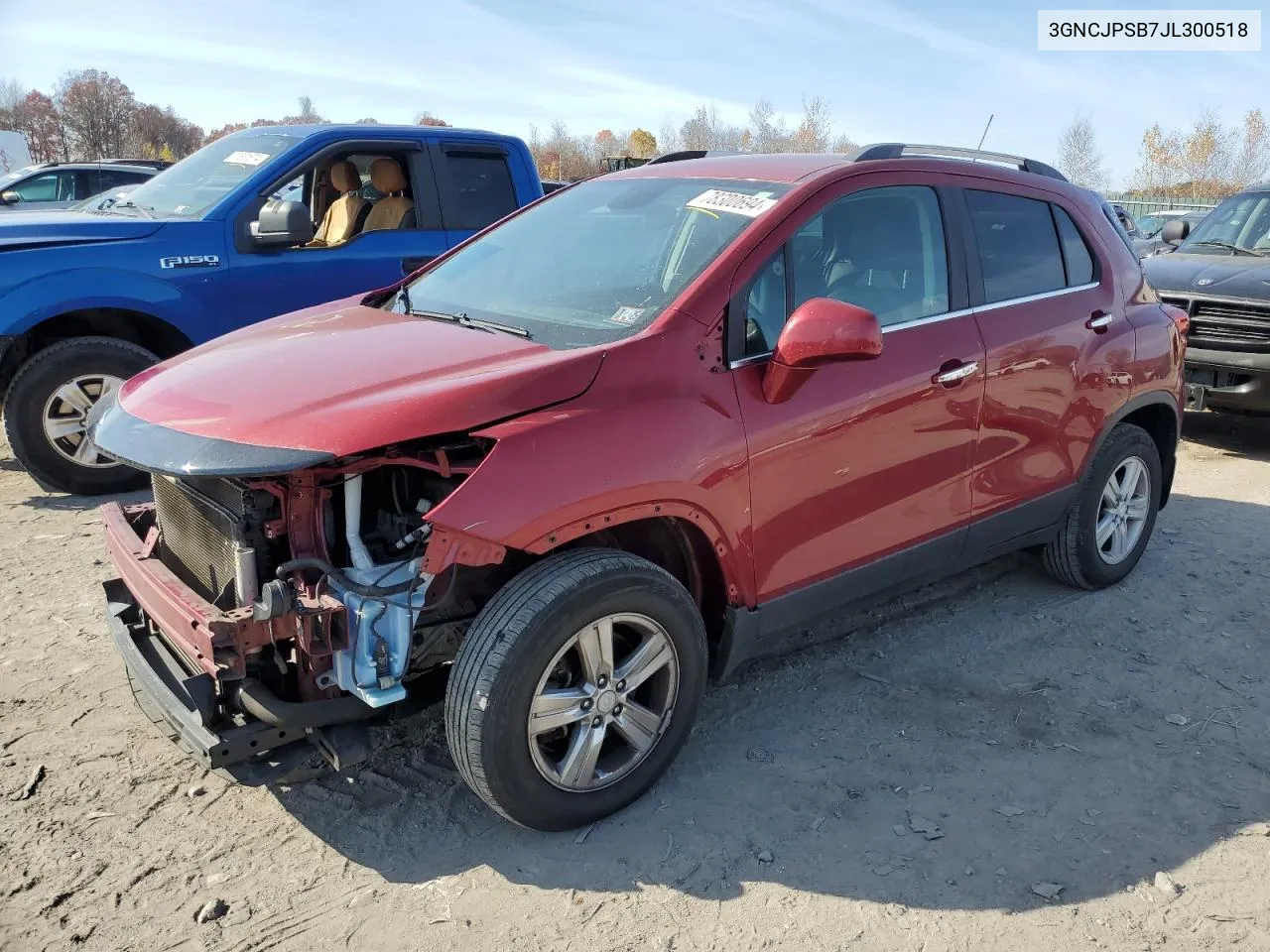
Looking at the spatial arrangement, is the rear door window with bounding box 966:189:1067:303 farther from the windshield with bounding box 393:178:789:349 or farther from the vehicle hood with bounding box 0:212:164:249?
the vehicle hood with bounding box 0:212:164:249

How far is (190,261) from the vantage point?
5703 millimetres

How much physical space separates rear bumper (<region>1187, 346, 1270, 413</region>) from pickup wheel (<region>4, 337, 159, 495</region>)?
283 inches

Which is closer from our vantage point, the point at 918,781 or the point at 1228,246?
the point at 918,781

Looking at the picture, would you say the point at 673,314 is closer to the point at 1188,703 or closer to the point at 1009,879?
the point at 1009,879

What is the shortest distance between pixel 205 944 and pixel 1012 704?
2789 mm

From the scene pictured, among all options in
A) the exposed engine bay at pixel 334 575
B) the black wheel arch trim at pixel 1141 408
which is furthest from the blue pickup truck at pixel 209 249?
the black wheel arch trim at pixel 1141 408

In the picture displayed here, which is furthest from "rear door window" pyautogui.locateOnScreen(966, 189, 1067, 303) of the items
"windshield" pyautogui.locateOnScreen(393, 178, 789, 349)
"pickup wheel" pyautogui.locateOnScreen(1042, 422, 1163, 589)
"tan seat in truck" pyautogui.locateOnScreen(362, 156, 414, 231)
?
"tan seat in truck" pyautogui.locateOnScreen(362, 156, 414, 231)

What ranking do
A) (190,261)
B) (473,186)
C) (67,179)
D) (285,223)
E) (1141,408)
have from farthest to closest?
(67,179) → (473,186) → (190,261) → (285,223) → (1141,408)

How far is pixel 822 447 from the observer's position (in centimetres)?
313

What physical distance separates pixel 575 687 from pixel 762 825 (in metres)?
0.72

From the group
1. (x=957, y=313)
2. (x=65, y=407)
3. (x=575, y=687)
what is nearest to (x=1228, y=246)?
(x=957, y=313)

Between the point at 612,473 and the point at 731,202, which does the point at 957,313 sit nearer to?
the point at 731,202

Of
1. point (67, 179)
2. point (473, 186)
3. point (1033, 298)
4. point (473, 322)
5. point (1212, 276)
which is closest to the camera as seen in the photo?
point (473, 322)

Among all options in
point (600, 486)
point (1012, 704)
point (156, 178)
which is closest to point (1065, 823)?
point (1012, 704)
